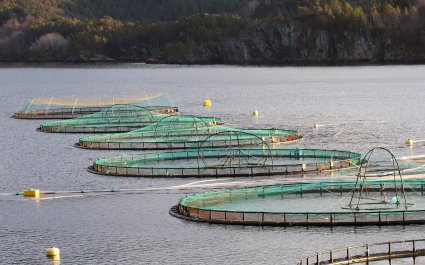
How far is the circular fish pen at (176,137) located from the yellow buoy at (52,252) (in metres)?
57.7

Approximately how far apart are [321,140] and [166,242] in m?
75.1

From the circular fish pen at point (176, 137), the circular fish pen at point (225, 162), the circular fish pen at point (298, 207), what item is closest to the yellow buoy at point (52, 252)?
the circular fish pen at point (298, 207)

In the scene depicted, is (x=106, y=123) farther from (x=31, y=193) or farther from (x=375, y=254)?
(x=375, y=254)

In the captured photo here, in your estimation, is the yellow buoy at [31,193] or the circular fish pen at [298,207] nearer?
the circular fish pen at [298,207]

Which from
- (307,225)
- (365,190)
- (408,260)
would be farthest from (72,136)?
(408,260)

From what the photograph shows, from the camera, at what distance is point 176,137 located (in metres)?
154

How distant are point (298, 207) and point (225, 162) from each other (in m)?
28.0

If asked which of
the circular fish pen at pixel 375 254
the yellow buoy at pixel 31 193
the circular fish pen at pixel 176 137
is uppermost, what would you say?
the circular fish pen at pixel 176 137

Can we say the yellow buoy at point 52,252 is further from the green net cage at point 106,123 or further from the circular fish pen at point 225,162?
the green net cage at point 106,123

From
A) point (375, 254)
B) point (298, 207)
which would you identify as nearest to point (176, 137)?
point (298, 207)

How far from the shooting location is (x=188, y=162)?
12850 cm

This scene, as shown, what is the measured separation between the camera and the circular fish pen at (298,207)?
88.6 m

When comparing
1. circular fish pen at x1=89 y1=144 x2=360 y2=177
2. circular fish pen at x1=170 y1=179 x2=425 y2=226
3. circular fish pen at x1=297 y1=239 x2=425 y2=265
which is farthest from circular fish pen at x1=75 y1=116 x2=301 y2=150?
circular fish pen at x1=297 y1=239 x2=425 y2=265

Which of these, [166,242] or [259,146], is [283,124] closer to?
[259,146]
